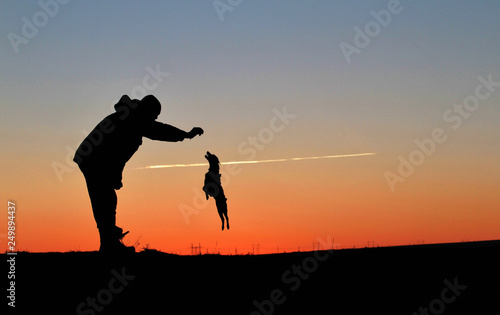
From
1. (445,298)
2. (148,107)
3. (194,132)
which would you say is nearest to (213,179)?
(194,132)

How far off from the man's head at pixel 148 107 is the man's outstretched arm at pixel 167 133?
A: 0.21m

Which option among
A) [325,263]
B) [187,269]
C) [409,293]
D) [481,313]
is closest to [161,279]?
[187,269]

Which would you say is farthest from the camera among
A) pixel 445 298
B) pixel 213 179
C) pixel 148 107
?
pixel 213 179

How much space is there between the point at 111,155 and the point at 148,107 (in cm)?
112

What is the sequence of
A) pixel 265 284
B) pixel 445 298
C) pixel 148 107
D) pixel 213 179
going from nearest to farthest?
pixel 445 298 < pixel 265 284 < pixel 148 107 < pixel 213 179

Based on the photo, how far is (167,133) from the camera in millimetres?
12695

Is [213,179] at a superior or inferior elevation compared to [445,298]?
superior

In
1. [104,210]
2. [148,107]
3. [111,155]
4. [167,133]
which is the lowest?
[104,210]

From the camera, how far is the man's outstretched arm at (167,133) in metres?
12.6

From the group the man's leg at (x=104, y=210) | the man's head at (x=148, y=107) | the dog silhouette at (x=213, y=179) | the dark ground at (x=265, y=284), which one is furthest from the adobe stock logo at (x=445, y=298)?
the dog silhouette at (x=213, y=179)

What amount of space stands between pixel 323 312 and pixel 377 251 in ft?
15.9

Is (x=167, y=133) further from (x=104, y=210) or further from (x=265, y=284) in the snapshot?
(x=265, y=284)

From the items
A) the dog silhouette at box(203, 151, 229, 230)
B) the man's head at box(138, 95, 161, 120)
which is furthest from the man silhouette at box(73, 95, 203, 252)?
the dog silhouette at box(203, 151, 229, 230)

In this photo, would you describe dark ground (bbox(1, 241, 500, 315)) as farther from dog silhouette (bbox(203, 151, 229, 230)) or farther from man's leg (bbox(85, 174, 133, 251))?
dog silhouette (bbox(203, 151, 229, 230))
